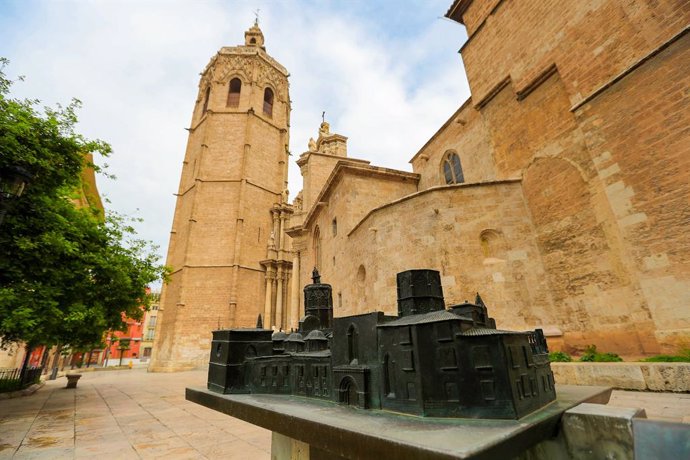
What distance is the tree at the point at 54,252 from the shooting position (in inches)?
284

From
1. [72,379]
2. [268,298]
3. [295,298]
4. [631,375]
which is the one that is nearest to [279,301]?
[268,298]

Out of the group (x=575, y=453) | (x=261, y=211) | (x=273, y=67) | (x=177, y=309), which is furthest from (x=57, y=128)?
(x=273, y=67)

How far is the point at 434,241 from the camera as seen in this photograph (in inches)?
393

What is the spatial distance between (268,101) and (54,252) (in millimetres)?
29556

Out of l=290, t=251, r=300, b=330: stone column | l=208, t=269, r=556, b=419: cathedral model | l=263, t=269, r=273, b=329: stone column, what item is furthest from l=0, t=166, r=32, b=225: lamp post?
l=263, t=269, r=273, b=329: stone column

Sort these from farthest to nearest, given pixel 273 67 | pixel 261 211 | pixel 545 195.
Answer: pixel 273 67 → pixel 261 211 → pixel 545 195

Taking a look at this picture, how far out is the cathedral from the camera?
643 centimetres

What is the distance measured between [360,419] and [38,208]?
10.5m

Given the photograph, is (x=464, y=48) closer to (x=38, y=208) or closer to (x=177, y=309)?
(x=38, y=208)

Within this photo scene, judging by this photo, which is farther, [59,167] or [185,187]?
[185,187]

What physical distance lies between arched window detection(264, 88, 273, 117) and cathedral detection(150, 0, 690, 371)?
19.2 metres

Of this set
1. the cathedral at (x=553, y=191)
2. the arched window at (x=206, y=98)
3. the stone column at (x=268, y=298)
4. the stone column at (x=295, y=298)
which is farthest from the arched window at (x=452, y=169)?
the arched window at (x=206, y=98)

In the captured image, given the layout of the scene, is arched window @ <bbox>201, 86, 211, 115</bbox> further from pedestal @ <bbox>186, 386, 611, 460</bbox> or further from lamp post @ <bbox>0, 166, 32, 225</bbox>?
pedestal @ <bbox>186, 386, 611, 460</bbox>

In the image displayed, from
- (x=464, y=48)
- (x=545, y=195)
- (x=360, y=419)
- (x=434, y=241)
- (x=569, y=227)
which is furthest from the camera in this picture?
(x=464, y=48)
